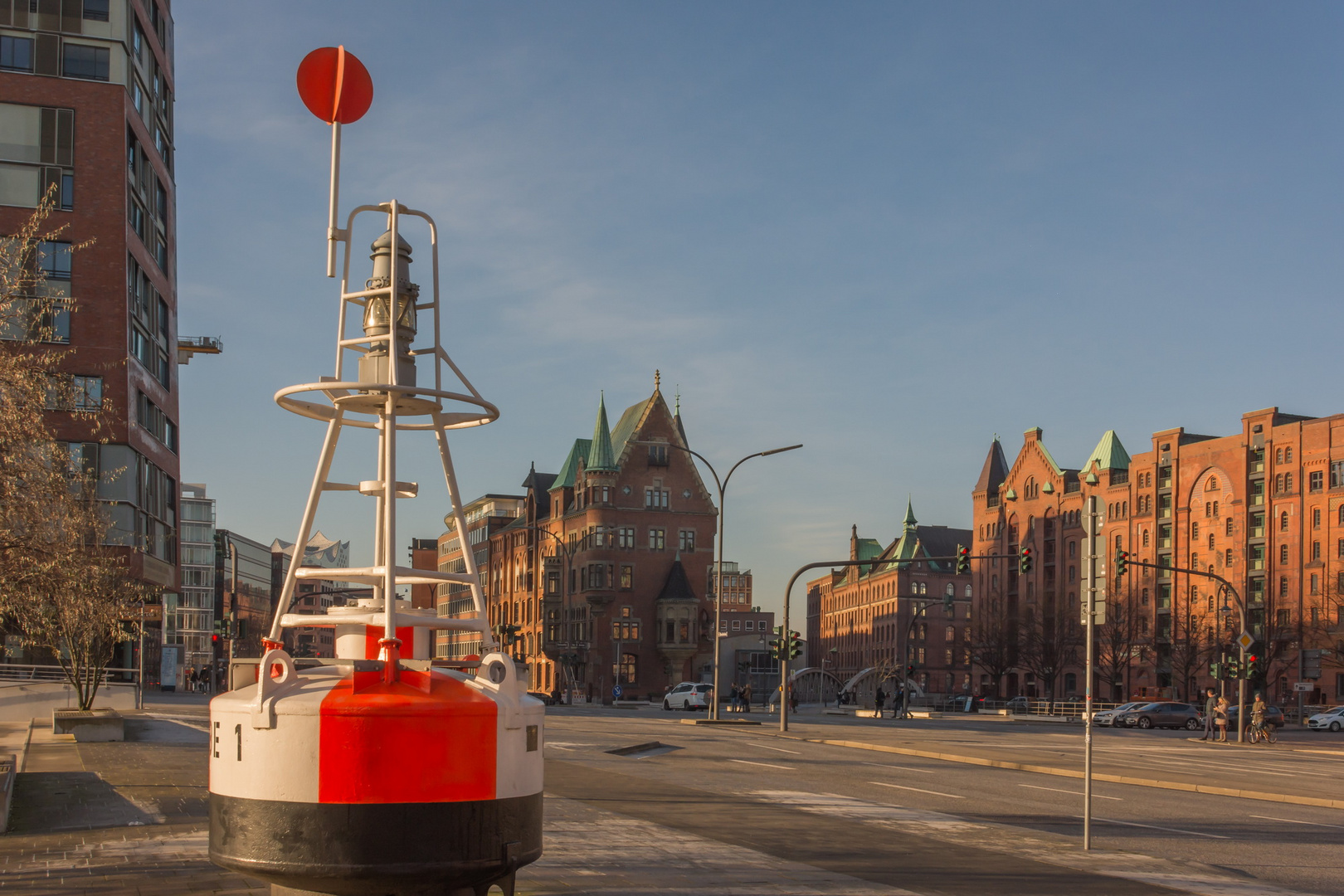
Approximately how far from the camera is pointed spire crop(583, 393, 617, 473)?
352 ft

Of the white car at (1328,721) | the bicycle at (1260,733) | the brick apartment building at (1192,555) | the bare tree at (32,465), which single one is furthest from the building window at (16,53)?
the brick apartment building at (1192,555)

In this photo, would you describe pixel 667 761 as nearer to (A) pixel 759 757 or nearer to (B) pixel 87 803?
(A) pixel 759 757

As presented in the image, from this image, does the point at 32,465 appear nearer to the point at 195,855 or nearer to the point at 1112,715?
the point at 195,855

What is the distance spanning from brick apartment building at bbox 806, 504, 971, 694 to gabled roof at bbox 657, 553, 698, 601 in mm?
36762

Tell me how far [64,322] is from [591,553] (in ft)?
205

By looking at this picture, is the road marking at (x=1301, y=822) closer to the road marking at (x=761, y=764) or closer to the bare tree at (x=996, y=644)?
the road marking at (x=761, y=764)

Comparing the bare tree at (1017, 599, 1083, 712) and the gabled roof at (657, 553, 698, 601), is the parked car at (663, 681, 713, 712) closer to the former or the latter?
the gabled roof at (657, 553, 698, 601)

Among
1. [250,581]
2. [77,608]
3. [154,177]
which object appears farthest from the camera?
[250,581]

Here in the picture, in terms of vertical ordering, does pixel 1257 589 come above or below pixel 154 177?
below

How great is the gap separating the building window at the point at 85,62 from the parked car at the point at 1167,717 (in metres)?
51.3

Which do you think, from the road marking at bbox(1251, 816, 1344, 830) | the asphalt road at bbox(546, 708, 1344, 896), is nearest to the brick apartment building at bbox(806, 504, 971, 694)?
the asphalt road at bbox(546, 708, 1344, 896)

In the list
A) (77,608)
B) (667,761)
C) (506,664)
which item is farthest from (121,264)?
(506,664)

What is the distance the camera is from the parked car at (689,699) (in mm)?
70312

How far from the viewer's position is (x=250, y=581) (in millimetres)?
174750
